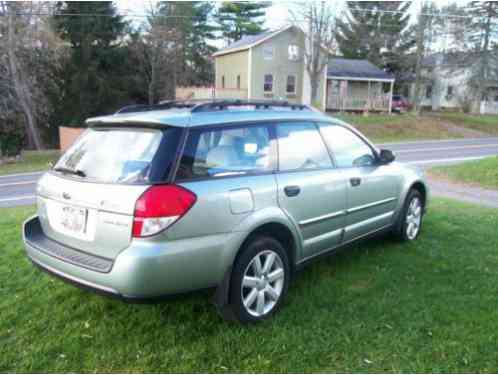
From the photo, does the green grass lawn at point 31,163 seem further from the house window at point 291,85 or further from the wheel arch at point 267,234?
the house window at point 291,85

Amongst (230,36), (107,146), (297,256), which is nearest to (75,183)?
(107,146)

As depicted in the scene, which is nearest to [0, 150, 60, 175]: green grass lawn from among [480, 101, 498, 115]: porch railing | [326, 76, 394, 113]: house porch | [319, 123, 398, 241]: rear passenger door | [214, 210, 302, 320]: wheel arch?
[319, 123, 398, 241]: rear passenger door

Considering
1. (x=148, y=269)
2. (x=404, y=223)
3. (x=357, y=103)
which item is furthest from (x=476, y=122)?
(x=148, y=269)

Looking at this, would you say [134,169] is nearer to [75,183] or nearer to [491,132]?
[75,183]

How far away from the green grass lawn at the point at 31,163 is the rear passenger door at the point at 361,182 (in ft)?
46.7

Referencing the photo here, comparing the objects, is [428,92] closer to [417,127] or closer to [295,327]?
[417,127]

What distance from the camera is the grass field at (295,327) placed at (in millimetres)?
2914

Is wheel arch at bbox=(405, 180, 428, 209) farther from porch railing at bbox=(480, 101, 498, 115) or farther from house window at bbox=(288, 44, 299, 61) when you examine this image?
porch railing at bbox=(480, 101, 498, 115)

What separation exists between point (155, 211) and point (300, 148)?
1.64m

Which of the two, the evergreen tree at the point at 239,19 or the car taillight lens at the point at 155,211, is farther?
the evergreen tree at the point at 239,19

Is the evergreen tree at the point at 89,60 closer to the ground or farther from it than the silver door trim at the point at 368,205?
farther from it

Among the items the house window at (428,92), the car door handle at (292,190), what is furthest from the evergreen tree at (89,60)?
the house window at (428,92)

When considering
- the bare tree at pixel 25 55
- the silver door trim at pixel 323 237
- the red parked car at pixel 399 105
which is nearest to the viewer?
the silver door trim at pixel 323 237

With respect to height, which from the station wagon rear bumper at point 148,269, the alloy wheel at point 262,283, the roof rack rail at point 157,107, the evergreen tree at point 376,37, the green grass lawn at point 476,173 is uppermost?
the evergreen tree at point 376,37
